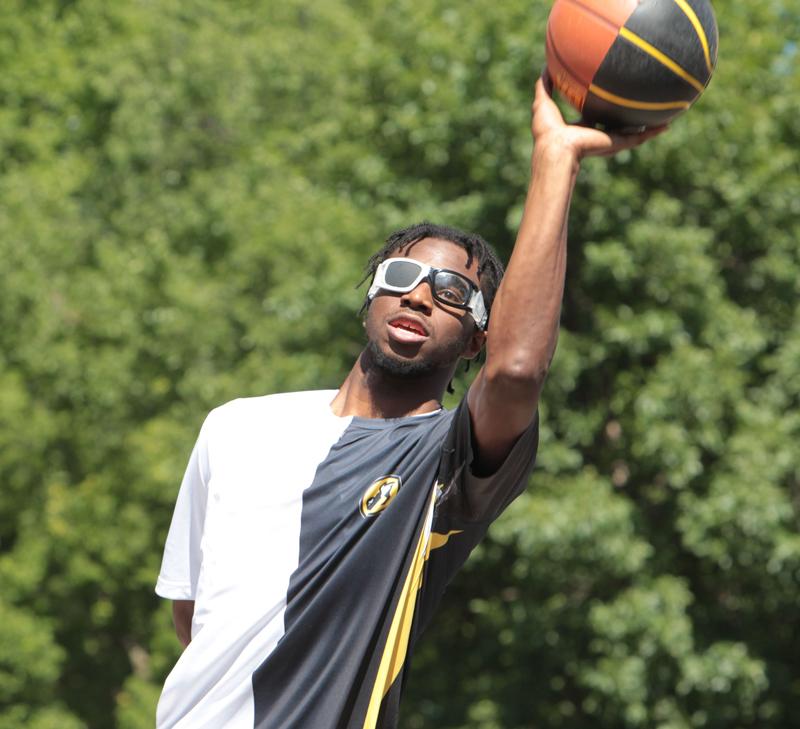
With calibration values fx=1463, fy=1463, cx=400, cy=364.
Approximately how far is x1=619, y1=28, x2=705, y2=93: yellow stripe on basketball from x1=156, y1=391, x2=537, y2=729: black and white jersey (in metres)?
0.82

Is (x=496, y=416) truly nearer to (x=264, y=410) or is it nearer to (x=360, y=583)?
(x=360, y=583)

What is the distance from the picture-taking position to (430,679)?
14.6 m

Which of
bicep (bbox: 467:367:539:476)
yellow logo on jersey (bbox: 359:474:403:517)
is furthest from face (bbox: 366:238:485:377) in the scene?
bicep (bbox: 467:367:539:476)

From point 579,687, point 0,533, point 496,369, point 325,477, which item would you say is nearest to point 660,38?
point 496,369

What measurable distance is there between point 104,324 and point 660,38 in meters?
14.3

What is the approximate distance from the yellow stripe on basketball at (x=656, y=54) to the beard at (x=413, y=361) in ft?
2.30

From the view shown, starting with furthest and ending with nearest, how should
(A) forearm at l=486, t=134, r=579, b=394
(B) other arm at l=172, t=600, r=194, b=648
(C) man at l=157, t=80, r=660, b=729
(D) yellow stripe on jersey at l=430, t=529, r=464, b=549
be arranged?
(B) other arm at l=172, t=600, r=194, b=648
(D) yellow stripe on jersey at l=430, t=529, r=464, b=549
(C) man at l=157, t=80, r=660, b=729
(A) forearm at l=486, t=134, r=579, b=394

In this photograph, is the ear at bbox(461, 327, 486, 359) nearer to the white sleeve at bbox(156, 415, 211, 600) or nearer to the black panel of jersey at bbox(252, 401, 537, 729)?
the black panel of jersey at bbox(252, 401, 537, 729)

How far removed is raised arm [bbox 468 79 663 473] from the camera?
2.48m

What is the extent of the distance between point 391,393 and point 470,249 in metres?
0.39

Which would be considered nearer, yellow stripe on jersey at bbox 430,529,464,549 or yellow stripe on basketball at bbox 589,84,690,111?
yellow stripe on basketball at bbox 589,84,690,111

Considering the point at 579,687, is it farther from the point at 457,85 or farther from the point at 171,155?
the point at 171,155

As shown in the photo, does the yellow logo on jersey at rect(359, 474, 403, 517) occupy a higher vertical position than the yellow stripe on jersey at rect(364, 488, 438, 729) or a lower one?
higher

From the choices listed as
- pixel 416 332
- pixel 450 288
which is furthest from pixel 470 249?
pixel 416 332
